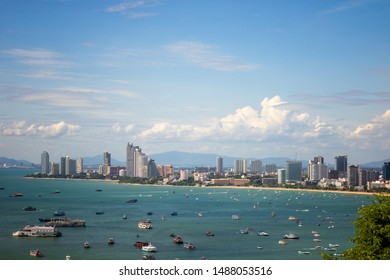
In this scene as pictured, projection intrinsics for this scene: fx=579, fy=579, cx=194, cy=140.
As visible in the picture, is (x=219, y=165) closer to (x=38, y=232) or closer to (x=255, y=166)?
(x=255, y=166)

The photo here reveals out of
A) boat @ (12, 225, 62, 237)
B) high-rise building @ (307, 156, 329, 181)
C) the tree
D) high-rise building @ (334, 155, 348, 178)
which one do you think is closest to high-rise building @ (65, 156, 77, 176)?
high-rise building @ (307, 156, 329, 181)

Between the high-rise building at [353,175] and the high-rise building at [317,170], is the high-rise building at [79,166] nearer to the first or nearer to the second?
the high-rise building at [317,170]

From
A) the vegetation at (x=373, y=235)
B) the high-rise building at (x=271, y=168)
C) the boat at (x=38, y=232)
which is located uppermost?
the high-rise building at (x=271, y=168)

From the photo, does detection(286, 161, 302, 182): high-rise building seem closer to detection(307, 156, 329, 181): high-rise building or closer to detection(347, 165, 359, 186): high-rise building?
detection(307, 156, 329, 181): high-rise building

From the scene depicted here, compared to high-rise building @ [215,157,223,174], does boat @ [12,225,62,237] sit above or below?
below

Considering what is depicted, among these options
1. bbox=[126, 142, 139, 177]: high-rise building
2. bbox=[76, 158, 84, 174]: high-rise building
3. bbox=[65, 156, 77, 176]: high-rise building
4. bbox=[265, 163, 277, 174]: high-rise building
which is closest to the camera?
bbox=[126, 142, 139, 177]: high-rise building

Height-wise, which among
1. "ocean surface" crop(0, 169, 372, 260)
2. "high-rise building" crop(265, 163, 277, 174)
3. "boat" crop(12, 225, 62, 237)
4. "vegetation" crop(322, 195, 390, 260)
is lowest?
"ocean surface" crop(0, 169, 372, 260)

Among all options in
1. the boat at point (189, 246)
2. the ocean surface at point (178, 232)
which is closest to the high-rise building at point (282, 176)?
the ocean surface at point (178, 232)
